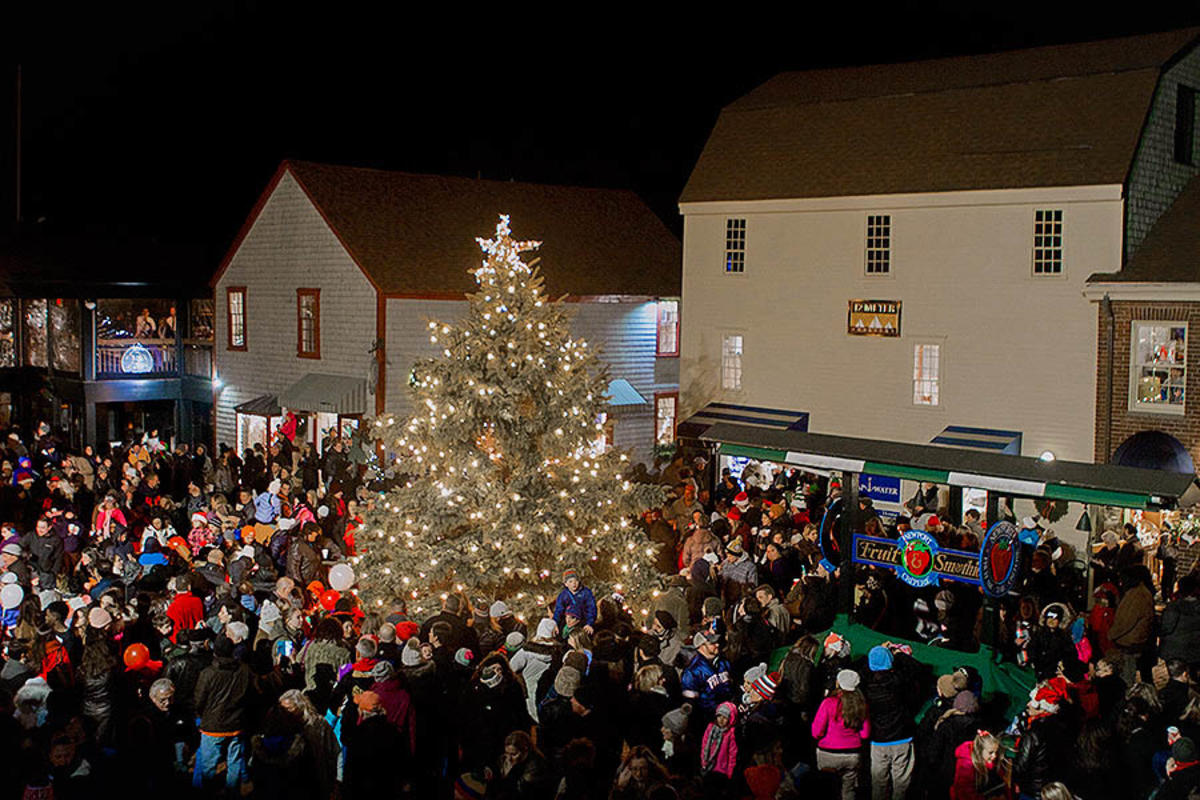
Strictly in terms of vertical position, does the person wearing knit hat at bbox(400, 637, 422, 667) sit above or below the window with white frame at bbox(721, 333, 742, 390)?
below

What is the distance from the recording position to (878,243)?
26.1 m

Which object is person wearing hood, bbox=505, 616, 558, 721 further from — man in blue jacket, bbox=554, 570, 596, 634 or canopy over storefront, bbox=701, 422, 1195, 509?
canopy over storefront, bbox=701, 422, 1195, 509

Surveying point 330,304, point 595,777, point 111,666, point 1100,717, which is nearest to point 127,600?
point 111,666

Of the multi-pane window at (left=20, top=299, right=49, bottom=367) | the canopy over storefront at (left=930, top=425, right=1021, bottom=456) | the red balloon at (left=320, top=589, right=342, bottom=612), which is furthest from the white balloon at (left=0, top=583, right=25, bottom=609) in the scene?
the multi-pane window at (left=20, top=299, right=49, bottom=367)

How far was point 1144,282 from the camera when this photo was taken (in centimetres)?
2186

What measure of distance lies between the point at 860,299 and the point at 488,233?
11033 millimetres

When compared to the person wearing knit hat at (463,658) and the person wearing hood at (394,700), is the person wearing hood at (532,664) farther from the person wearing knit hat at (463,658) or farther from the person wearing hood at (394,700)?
the person wearing hood at (394,700)

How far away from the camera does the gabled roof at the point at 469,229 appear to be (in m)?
29.6

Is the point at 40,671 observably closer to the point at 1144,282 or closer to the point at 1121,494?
the point at 1121,494

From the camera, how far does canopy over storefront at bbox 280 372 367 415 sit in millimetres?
28703

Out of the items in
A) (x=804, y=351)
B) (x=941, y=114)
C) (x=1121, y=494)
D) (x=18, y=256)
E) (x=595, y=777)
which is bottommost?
(x=595, y=777)

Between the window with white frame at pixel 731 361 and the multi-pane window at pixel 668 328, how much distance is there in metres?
5.23

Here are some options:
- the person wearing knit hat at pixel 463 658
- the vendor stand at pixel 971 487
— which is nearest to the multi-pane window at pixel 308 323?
the vendor stand at pixel 971 487

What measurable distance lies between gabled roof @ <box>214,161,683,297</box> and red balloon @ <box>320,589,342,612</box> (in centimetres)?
1414
